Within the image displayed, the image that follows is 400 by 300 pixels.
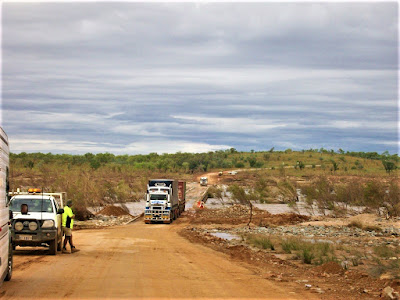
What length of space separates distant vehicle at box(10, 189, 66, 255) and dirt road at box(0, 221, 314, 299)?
0.57m

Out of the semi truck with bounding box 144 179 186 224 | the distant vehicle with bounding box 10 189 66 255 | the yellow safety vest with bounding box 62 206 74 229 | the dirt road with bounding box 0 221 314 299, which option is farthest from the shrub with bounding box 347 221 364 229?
the distant vehicle with bounding box 10 189 66 255

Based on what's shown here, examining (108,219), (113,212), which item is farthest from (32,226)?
(113,212)

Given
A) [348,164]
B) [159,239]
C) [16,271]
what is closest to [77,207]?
[159,239]

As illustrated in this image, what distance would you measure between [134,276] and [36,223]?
5.61 metres

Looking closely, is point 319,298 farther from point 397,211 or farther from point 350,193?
point 350,193

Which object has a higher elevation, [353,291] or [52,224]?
[52,224]

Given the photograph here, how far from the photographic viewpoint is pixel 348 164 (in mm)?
163125

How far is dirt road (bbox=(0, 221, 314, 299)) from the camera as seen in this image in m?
12.5

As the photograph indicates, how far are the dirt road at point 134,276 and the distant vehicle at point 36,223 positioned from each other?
1.86ft

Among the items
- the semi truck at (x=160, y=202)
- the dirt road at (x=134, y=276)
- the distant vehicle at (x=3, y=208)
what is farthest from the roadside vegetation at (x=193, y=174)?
the distant vehicle at (x=3, y=208)

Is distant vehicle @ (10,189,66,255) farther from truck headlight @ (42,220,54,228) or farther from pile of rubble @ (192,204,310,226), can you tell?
pile of rubble @ (192,204,310,226)

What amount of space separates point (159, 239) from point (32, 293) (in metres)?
18.2

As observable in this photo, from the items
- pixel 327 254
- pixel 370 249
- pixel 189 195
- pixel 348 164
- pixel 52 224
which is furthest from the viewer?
pixel 348 164

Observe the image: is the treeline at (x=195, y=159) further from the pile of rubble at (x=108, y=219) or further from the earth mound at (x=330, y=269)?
the earth mound at (x=330, y=269)
